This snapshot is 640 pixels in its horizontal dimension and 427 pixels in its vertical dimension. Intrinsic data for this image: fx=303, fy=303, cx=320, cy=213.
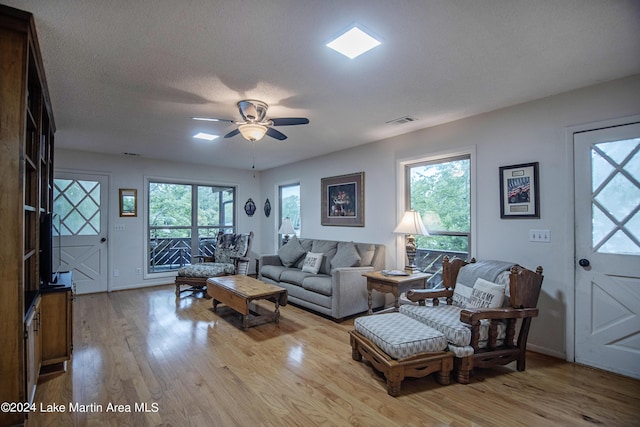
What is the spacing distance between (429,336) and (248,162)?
4.98 metres

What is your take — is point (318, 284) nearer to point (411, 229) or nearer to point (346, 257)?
point (346, 257)

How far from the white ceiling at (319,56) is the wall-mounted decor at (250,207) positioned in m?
3.61

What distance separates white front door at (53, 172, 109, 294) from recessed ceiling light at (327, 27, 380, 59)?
522 centimetres

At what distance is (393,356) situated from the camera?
2.23m

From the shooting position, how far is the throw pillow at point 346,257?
4145mm

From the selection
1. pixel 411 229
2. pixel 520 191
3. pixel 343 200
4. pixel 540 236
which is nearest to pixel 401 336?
pixel 411 229

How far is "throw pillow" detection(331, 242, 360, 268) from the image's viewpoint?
414 cm

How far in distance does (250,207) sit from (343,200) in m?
2.89

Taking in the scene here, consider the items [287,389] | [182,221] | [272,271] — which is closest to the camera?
[287,389]

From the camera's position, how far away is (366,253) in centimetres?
425

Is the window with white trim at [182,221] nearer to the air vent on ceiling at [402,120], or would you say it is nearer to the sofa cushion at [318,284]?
the sofa cushion at [318,284]

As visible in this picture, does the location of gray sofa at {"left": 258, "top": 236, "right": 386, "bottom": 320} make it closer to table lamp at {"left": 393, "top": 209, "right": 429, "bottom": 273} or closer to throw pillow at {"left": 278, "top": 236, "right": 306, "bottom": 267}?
throw pillow at {"left": 278, "top": 236, "right": 306, "bottom": 267}

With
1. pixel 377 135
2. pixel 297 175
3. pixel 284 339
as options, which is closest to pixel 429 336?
pixel 284 339

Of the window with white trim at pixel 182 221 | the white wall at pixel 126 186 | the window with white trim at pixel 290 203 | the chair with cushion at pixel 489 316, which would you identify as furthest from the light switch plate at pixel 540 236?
the white wall at pixel 126 186
